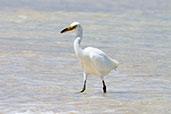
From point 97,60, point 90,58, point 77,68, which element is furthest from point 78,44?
point 77,68

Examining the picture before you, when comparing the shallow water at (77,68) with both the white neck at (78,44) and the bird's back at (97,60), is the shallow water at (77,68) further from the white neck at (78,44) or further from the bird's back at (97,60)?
the white neck at (78,44)

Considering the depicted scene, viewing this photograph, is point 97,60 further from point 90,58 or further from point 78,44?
point 78,44

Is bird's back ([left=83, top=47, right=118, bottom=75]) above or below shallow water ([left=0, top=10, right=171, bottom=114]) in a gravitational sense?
above

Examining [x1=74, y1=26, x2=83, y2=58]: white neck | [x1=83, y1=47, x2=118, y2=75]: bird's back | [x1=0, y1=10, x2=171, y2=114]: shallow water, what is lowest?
[x1=0, y1=10, x2=171, y2=114]: shallow water

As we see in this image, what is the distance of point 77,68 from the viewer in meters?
10.4

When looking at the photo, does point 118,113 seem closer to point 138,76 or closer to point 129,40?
point 138,76

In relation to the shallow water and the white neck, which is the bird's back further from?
the shallow water

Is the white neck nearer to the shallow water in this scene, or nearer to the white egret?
the white egret

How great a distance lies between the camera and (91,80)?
9.38 metres

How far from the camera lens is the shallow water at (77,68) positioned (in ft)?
23.9

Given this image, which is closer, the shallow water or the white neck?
the shallow water

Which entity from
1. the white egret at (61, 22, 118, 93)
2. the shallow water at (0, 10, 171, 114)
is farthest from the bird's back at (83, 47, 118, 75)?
the shallow water at (0, 10, 171, 114)

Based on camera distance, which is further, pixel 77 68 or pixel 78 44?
pixel 77 68

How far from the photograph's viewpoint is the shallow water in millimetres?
7273
